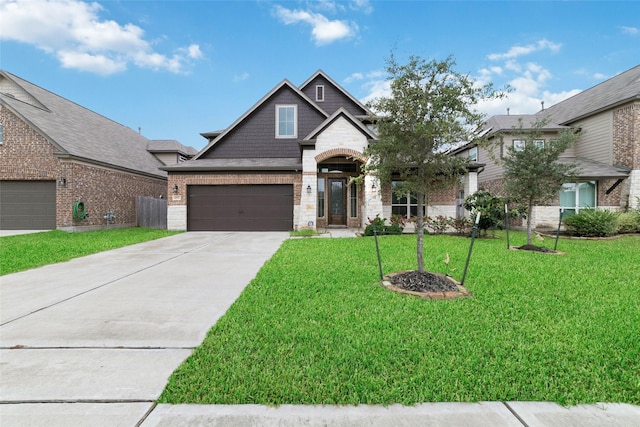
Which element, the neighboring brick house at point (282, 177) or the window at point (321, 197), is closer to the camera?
the neighboring brick house at point (282, 177)

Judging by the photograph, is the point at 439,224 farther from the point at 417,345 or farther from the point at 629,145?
the point at 417,345

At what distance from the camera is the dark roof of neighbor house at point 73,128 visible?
13781mm

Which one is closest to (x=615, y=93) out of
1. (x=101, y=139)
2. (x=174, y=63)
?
(x=174, y=63)

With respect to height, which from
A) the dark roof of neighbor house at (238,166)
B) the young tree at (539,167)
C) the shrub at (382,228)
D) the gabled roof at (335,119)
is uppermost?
the gabled roof at (335,119)

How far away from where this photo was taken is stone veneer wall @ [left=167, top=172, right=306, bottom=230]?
1427cm

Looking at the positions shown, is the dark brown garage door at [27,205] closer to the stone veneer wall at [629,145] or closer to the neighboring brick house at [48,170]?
the neighboring brick house at [48,170]

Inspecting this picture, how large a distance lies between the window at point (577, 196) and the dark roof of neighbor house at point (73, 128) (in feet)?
70.6

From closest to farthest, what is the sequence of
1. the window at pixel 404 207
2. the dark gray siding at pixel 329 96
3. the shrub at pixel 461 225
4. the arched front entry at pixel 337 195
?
the shrub at pixel 461 225 < the window at pixel 404 207 < the arched front entry at pixel 337 195 < the dark gray siding at pixel 329 96

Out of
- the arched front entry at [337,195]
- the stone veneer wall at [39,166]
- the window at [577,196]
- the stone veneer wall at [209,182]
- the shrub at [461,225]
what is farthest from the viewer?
the arched front entry at [337,195]

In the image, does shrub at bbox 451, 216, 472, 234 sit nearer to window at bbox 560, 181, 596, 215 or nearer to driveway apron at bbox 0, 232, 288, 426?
window at bbox 560, 181, 596, 215

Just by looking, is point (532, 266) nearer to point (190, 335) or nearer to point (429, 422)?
point (429, 422)

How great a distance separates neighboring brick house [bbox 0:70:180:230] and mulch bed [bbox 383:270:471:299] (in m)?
15.4

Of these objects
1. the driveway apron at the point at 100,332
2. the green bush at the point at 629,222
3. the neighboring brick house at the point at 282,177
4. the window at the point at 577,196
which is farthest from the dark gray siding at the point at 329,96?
the driveway apron at the point at 100,332

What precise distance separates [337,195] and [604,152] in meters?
14.4
